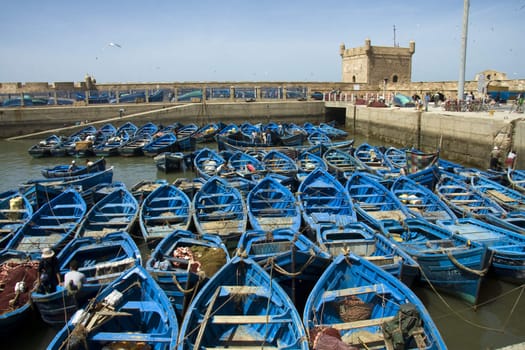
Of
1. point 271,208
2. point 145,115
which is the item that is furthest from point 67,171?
point 145,115

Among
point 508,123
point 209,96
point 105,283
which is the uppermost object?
point 209,96

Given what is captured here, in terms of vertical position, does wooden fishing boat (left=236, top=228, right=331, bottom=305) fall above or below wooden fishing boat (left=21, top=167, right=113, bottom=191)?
below

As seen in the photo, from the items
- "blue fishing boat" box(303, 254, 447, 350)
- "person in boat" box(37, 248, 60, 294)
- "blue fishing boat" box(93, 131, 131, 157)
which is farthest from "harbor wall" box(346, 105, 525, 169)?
"blue fishing boat" box(93, 131, 131, 157)

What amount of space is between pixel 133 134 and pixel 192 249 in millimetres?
23097

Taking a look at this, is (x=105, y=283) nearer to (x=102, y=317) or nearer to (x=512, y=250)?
(x=102, y=317)

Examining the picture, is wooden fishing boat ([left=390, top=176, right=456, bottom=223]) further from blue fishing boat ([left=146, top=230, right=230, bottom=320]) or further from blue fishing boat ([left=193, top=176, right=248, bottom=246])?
blue fishing boat ([left=146, top=230, right=230, bottom=320])

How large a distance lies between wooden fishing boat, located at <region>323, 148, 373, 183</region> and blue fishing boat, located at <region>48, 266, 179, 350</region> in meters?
11.9

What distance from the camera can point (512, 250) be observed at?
9539 millimetres

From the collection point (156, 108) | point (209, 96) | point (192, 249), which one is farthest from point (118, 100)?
point (192, 249)

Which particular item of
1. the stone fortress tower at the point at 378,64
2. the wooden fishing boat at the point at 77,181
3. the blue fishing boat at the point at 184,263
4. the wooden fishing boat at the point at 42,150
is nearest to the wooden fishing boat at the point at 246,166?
the wooden fishing boat at the point at 77,181

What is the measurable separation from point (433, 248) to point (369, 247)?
1.70 meters

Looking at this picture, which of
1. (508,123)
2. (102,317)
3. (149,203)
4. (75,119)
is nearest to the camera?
(102,317)

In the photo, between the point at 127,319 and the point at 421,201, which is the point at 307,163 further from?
the point at 127,319

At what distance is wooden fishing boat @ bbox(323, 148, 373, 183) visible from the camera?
1802 cm
